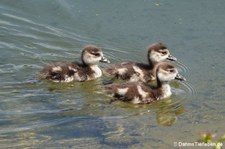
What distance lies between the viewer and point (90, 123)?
5.40 m

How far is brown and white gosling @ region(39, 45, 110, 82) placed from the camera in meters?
6.56

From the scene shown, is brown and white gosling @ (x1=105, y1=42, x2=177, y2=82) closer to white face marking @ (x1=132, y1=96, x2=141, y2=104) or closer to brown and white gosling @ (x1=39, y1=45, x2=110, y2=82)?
brown and white gosling @ (x1=39, y1=45, x2=110, y2=82)

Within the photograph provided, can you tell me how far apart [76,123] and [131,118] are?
0.54m

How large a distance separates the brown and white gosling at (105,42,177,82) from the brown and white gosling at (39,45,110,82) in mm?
171

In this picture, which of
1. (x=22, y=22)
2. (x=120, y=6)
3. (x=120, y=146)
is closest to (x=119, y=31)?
(x=120, y=6)

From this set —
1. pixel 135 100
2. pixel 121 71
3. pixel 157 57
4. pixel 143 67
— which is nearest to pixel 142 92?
pixel 135 100

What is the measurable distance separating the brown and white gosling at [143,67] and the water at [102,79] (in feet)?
0.79

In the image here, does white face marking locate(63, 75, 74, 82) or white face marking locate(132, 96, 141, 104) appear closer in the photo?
white face marking locate(132, 96, 141, 104)

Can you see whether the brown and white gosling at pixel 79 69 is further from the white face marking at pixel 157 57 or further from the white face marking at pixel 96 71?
the white face marking at pixel 157 57

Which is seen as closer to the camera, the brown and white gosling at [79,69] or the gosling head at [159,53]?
the brown and white gosling at [79,69]

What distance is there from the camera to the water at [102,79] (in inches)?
204

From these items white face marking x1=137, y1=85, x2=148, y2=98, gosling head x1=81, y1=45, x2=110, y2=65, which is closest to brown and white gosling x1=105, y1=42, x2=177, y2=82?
gosling head x1=81, y1=45, x2=110, y2=65

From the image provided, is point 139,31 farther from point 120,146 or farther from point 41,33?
point 120,146

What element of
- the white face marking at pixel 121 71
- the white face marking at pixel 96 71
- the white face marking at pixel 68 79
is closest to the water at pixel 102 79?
the white face marking at pixel 68 79
